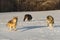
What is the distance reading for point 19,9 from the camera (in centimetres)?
2030

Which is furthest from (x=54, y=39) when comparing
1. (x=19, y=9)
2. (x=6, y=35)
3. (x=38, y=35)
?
(x=19, y=9)

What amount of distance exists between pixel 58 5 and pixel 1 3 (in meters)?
3.80

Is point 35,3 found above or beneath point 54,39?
beneath

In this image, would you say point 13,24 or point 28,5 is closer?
point 13,24

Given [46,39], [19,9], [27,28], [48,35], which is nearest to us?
[46,39]

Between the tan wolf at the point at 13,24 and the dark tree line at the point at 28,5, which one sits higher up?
the tan wolf at the point at 13,24

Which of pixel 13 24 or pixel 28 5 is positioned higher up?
pixel 13 24

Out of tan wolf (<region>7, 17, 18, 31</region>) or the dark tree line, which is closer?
tan wolf (<region>7, 17, 18, 31</region>)

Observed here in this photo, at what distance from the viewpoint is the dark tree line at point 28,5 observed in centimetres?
→ 2031

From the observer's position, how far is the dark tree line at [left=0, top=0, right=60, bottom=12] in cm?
2031

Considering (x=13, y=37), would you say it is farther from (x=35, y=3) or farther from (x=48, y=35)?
(x=35, y=3)

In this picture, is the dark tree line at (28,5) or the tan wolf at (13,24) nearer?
the tan wolf at (13,24)

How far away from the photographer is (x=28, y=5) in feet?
67.7

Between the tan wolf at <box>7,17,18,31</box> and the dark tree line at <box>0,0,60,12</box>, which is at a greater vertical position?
the tan wolf at <box>7,17,18,31</box>
